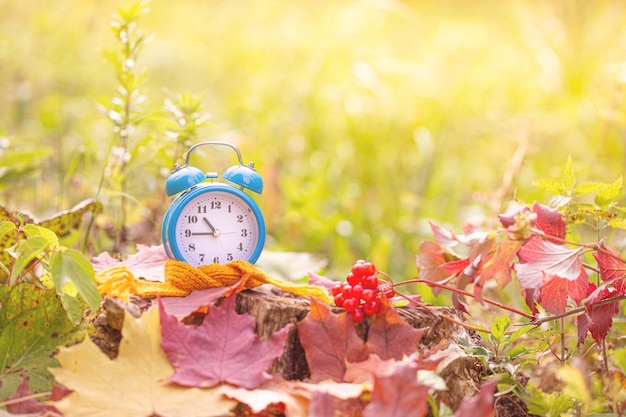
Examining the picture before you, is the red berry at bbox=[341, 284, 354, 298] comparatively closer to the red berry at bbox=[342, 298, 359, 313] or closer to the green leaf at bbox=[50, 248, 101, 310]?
the red berry at bbox=[342, 298, 359, 313]

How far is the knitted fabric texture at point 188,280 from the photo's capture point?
3.48 feet

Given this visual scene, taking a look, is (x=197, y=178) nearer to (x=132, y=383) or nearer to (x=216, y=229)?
(x=216, y=229)

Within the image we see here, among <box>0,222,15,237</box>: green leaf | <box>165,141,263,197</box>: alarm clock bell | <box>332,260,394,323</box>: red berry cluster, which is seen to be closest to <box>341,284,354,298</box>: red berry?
<box>332,260,394,323</box>: red berry cluster

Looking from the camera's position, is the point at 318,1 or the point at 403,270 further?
the point at 318,1

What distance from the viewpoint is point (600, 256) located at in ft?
3.61

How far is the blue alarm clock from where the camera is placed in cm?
110

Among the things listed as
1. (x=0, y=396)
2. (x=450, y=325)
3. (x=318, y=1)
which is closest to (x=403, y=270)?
(x=450, y=325)

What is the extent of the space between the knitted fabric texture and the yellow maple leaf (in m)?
0.15

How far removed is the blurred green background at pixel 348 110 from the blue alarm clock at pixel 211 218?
0.69 meters

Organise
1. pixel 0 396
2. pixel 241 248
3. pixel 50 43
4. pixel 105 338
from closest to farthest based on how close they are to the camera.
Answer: pixel 0 396 → pixel 105 338 → pixel 241 248 → pixel 50 43

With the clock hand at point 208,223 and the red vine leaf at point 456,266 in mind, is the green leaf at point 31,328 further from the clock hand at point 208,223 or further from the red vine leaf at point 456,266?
the red vine leaf at point 456,266

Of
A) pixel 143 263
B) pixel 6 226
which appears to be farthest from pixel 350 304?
pixel 6 226

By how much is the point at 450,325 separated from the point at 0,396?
27.2 inches

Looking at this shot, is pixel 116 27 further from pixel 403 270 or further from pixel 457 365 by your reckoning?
pixel 403 270
